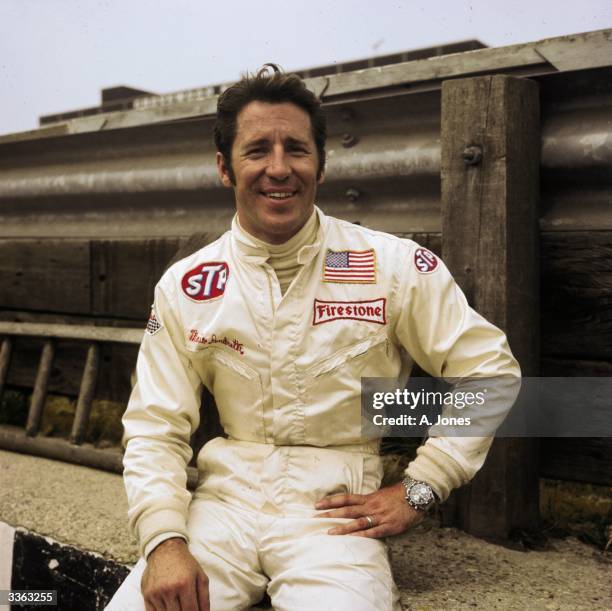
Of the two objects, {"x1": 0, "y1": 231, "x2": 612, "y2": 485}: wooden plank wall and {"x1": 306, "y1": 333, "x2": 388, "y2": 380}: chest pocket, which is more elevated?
{"x1": 0, "y1": 231, "x2": 612, "y2": 485}: wooden plank wall

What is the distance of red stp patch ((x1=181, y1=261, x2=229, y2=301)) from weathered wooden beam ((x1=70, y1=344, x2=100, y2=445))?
1.39 metres

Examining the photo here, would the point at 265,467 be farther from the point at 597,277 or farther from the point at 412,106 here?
the point at 412,106

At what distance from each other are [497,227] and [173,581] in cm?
130

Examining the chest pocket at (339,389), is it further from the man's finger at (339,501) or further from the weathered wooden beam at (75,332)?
the weathered wooden beam at (75,332)

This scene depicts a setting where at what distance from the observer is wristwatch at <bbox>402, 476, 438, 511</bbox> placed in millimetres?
1690

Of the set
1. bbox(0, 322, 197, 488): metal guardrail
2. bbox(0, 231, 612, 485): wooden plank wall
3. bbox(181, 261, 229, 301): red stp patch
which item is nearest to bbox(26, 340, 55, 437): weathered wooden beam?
bbox(0, 322, 197, 488): metal guardrail

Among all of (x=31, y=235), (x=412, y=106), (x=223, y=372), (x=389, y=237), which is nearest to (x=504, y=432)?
(x=389, y=237)

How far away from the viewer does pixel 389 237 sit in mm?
1901

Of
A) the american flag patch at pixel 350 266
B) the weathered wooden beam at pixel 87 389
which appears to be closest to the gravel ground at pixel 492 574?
the american flag patch at pixel 350 266

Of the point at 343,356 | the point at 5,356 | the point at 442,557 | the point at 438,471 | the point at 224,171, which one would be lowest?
the point at 442,557

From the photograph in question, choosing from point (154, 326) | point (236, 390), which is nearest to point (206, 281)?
point (154, 326)

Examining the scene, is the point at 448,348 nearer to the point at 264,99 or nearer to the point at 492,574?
the point at 492,574

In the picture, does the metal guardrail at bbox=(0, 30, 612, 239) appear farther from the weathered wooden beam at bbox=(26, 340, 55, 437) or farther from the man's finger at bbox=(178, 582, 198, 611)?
the man's finger at bbox=(178, 582, 198, 611)

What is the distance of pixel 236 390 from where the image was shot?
73.5 inches
